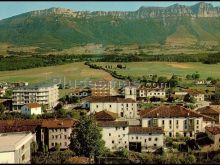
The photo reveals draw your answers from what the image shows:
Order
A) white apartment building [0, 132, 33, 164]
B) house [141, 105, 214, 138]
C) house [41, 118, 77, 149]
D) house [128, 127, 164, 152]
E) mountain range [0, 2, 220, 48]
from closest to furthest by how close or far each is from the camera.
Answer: white apartment building [0, 132, 33, 164], house [128, 127, 164, 152], house [41, 118, 77, 149], house [141, 105, 214, 138], mountain range [0, 2, 220, 48]

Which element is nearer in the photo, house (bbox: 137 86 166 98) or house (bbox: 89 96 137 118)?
house (bbox: 89 96 137 118)

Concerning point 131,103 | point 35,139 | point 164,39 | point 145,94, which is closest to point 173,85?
point 145,94

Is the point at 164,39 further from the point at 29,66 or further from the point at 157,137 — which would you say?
the point at 157,137

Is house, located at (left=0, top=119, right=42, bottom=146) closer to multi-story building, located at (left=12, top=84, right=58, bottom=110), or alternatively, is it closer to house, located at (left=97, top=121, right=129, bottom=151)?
house, located at (left=97, top=121, right=129, bottom=151)

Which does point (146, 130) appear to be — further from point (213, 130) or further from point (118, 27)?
point (118, 27)

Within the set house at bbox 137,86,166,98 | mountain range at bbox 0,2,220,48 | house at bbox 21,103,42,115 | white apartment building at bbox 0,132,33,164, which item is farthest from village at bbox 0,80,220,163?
mountain range at bbox 0,2,220,48

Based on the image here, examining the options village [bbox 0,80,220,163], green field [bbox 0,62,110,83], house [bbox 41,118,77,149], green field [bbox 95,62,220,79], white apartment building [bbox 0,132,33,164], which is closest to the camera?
white apartment building [bbox 0,132,33,164]
